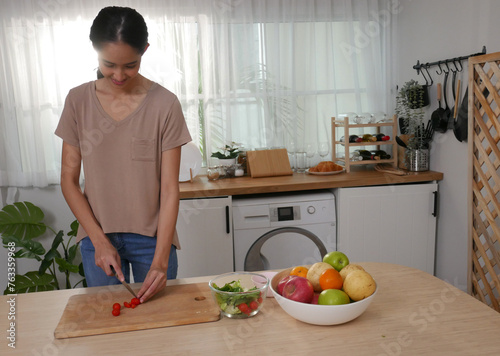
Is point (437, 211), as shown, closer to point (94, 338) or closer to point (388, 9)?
point (388, 9)

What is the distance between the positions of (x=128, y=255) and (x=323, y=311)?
798 mm

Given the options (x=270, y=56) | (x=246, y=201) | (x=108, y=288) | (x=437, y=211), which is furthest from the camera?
(x=270, y=56)

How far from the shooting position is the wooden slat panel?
93.6 inches

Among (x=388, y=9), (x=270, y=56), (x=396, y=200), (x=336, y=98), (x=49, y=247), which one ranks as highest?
(x=388, y=9)

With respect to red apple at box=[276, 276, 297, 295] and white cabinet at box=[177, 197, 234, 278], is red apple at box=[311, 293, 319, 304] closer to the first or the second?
red apple at box=[276, 276, 297, 295]

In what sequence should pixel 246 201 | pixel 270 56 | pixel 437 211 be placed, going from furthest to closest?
pixel 270 56 → pixel 437 211 → pixel 246 201

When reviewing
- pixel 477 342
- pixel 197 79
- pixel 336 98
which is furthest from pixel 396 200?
pixel 477 342

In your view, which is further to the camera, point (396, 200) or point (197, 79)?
point (197, 79)

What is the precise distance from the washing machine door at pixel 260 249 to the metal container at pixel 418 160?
809 mm

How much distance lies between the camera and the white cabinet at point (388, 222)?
299cm

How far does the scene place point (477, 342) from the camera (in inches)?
42.9

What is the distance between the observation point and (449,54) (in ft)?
9.52

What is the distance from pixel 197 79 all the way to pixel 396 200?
4.91ft

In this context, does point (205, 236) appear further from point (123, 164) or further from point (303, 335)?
point (303, 335)
